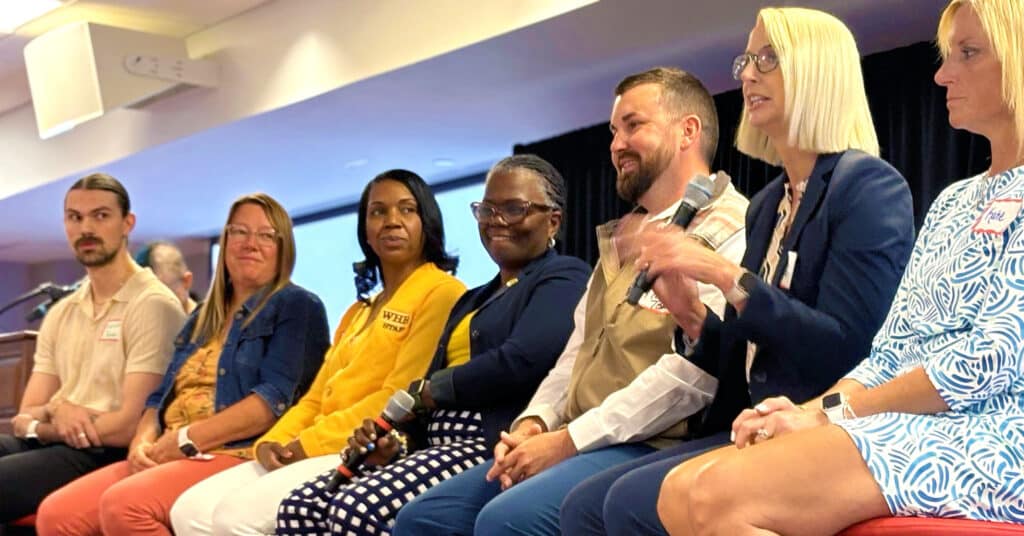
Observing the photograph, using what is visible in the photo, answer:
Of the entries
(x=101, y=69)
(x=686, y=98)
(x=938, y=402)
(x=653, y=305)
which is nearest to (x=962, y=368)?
(x=938, y=402)

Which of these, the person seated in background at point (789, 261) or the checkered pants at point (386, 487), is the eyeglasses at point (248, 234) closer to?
the checkered pants at point (386, 487)

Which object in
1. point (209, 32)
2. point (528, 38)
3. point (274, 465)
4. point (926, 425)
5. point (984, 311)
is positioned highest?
point (209, 32)

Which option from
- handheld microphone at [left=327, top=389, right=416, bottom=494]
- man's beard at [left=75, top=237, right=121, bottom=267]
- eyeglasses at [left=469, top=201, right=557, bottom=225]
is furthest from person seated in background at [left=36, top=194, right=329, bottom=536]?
eyeglasses at [left=469, top=201, right=557, bottom=225]

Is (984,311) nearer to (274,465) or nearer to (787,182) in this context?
(787,182)

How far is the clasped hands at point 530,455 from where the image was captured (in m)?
2.85

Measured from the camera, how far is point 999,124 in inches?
80.7

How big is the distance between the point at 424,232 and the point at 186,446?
3.33 ft

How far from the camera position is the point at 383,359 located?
3.75m

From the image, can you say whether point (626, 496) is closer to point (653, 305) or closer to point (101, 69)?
point (653, 305)

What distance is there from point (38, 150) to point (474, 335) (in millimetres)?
5633

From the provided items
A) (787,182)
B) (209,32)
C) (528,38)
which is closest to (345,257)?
(209,32)

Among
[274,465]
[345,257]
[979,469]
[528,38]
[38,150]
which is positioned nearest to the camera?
[979,469]

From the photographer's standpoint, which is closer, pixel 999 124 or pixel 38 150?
pixel 999 124

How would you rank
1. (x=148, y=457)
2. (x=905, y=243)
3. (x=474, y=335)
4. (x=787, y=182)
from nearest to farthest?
(x=905, y=243) → (x=787, y=182) → (x=474, y=335) → (x=148, y=457)
